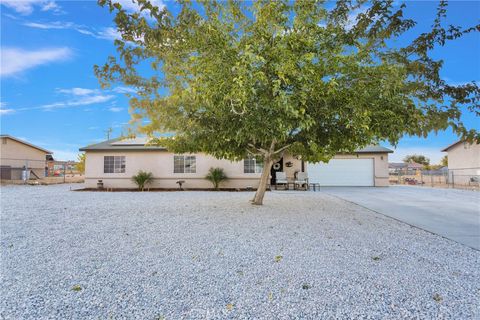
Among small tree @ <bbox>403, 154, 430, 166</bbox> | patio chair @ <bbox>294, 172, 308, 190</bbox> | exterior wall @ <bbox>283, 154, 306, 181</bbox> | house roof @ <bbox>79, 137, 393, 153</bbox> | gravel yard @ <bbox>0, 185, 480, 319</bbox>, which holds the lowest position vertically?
gravel yard @ <bbox>0, 185, 480, 319</bbox>

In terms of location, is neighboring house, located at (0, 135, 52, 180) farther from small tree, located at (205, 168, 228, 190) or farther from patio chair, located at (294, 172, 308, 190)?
patio chair, located at (294, 172, 308, 190)

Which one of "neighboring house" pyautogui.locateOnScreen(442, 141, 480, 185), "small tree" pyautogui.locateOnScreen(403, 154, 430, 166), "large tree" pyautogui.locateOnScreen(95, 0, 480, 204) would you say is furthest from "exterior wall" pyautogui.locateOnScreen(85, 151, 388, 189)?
"small tree" pyautogui.locateOnScreen(403, 154, 430, 166)

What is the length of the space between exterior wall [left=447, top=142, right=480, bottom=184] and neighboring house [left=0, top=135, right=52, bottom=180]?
35425mm

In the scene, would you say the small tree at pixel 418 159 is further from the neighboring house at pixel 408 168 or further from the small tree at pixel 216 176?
the small tree at pixel 216 176

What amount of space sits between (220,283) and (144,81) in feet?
17.4

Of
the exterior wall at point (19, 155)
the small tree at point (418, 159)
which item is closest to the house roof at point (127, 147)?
the exterior wall at point (19, 155)

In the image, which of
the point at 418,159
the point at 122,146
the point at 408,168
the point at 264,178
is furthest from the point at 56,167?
the point at 418,159

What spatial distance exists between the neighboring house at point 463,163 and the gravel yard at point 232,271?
801 inches

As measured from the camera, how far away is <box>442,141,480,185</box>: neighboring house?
2133 cm

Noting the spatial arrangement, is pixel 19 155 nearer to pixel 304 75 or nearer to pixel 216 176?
pixel 216 176

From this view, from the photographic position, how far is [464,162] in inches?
928

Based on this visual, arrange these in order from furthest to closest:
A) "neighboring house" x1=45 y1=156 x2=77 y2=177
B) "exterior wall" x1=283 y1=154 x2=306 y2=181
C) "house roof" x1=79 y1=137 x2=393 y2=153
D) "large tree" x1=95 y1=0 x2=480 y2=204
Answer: "neighboring house" x1=45 y1=156 x2=77 y2=177, "exterior wall" x1=283 y1=154 x2=306 y2=181, "house roof" x1=79 y1=137 x2=393 y2=153, "large tree" x1=95 y1=0 x2=480 y2=204

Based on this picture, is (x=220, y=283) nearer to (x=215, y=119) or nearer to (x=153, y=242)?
(x=153, y=242)

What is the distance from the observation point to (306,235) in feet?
18.1
